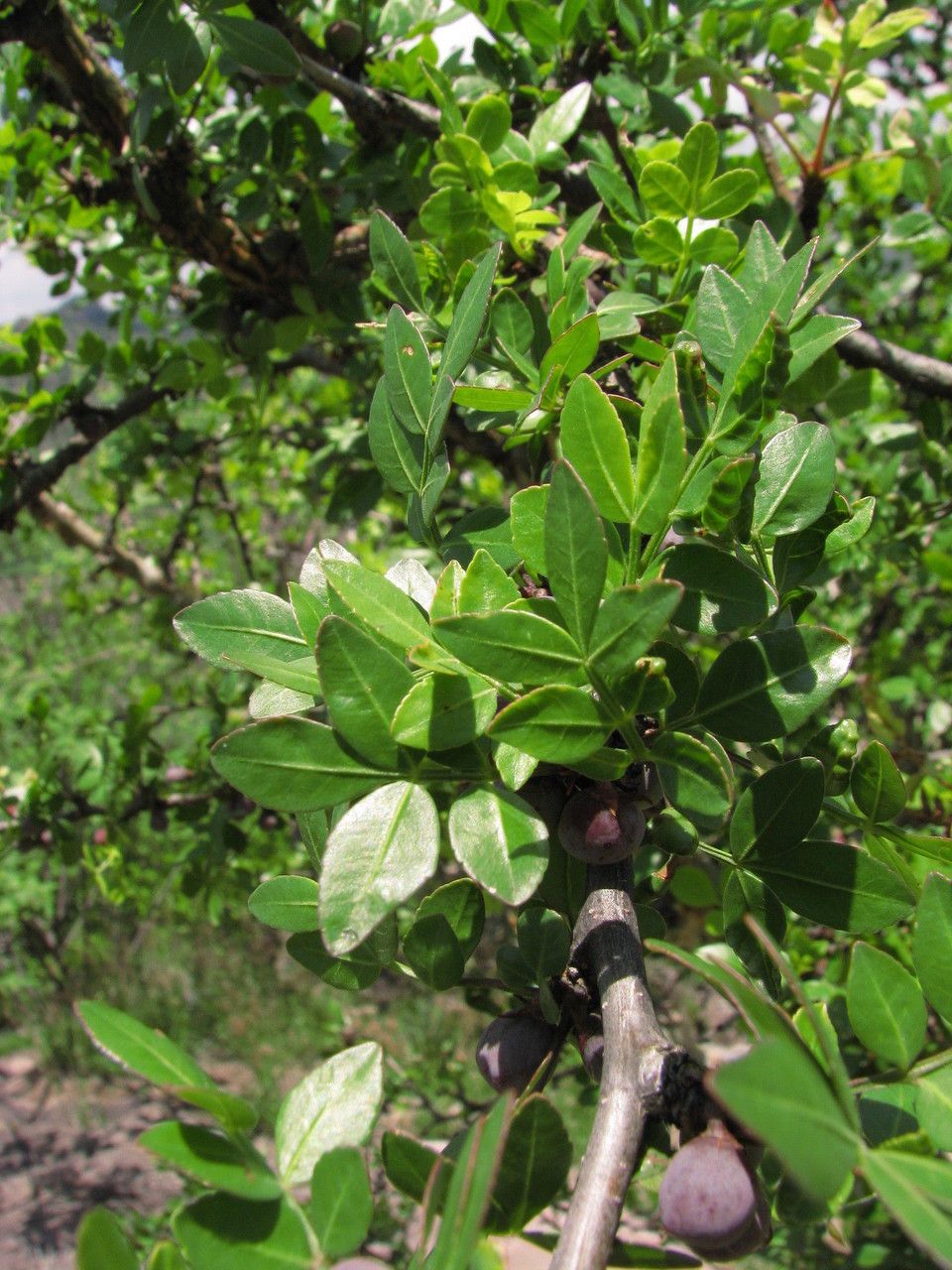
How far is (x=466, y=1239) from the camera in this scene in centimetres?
36

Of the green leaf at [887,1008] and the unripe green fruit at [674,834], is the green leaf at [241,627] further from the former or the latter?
the green leaf at [887,1008]

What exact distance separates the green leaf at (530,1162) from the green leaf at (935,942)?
0.20 metres

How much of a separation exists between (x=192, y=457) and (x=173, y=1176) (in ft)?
10.8

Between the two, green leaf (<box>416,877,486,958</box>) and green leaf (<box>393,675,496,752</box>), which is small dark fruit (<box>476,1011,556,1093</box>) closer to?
green leaf (<box>416,877,486,958</box>)

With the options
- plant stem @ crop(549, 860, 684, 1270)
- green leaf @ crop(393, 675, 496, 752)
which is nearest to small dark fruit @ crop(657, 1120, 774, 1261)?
plant stem @ crop(549, 860, 684, 1270)

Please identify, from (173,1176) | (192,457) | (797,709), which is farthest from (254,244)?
(173,1176)

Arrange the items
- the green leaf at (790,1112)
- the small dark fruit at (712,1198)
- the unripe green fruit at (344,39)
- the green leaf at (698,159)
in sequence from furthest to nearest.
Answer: the unripe green fruit at (344,39) → the green leaf at (698,159) → the small dark fruit at (712,1198) → the green leaf at (790,1112)

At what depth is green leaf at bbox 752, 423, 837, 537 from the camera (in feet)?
1.87

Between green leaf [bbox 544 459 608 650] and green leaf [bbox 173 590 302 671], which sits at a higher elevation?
Answer: green leaf [bbox 544 459 608 650]

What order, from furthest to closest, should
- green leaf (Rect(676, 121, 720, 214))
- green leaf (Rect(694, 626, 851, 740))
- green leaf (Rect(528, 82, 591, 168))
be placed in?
green leaf (Rect(528, 82, 591, 168)) < green leaf (Rect(676, 121, 720, 214)) < green leaf (Rect(694, 626, 851, 740))

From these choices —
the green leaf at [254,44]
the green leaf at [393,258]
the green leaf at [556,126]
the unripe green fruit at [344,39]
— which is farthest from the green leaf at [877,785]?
the unripe green fruit at [344,39]

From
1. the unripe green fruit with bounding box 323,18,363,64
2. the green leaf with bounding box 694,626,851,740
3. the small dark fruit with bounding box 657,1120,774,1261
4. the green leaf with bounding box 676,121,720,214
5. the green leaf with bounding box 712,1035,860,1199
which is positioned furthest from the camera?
the unripe green fruit with bounding box 323,18,363,64

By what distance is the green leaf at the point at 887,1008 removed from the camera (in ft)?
1.59

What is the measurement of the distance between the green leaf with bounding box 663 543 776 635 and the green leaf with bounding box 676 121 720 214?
0.39 meters
